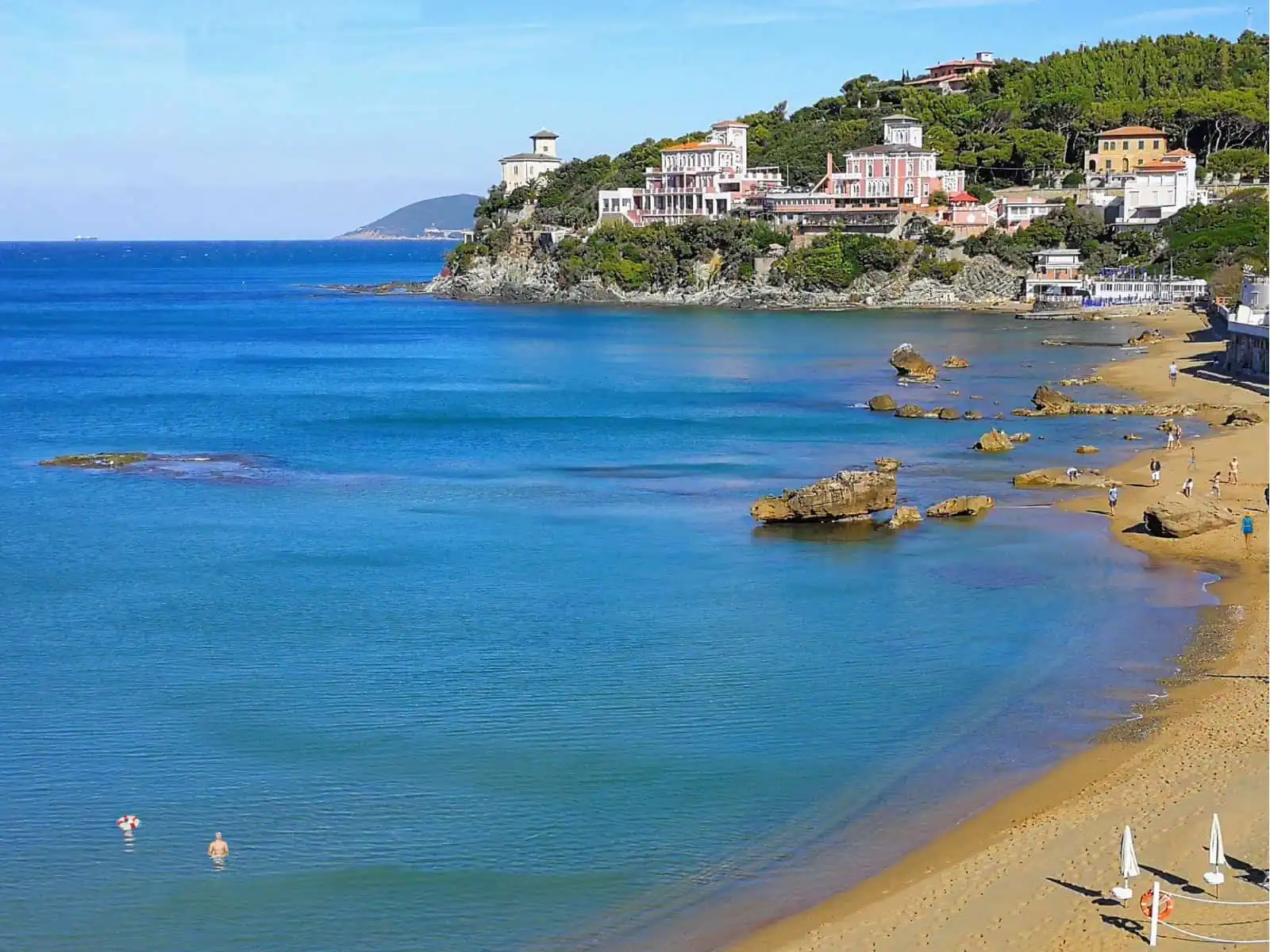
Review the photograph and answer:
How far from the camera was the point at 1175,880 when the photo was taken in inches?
568

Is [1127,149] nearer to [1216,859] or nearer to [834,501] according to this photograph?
[834,501]

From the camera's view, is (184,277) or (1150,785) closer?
(1150,785)

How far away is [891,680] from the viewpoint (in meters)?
21.6

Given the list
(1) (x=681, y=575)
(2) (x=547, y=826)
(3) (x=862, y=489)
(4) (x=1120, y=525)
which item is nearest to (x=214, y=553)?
(1) (x=681, y=575)

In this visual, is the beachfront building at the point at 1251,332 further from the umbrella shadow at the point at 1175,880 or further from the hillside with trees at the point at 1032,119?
the hillside with trees at the point at 1032,119

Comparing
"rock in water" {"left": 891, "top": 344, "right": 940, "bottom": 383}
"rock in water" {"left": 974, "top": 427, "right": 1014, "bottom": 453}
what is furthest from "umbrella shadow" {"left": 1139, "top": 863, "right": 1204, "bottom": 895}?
"rock in water" {"left": 891, "top": 344, "right": 940, "bottom": 383}

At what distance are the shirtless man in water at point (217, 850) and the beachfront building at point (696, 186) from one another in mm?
94442

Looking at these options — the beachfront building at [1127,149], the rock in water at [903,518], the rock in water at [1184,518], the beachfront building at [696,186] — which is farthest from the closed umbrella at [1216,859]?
the beachfront building at [1127,149]

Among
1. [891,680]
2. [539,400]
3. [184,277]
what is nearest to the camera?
[891,680]

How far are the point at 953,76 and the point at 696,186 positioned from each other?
115 feet

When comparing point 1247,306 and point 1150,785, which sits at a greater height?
point 1247,306

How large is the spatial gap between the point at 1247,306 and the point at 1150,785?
35981 millimetres

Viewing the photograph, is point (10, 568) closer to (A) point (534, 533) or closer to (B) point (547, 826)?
(A) point (534, 533)

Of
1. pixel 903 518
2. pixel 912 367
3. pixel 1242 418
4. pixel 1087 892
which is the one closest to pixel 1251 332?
pixel 1242 418
